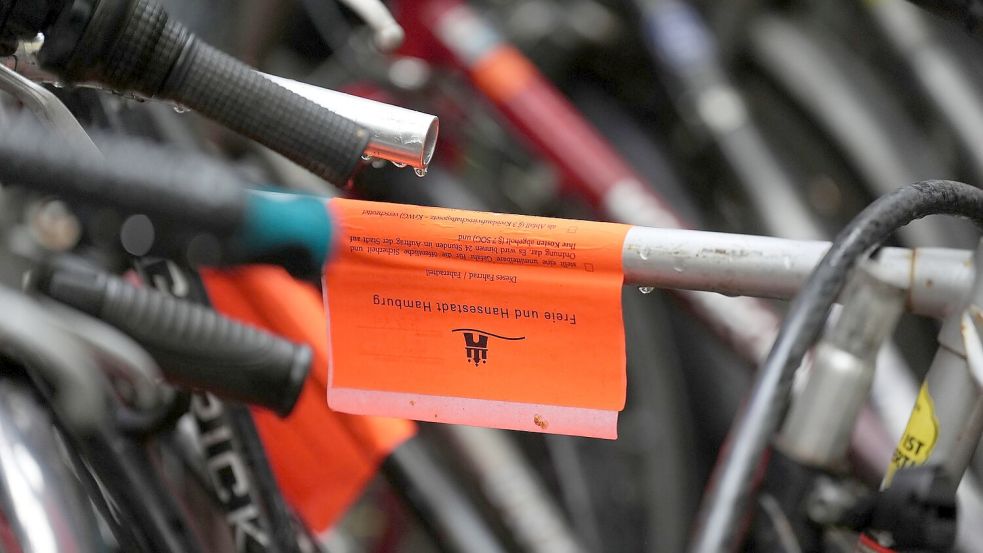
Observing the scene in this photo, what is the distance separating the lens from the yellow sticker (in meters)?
0.44

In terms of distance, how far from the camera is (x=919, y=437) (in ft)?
1.44

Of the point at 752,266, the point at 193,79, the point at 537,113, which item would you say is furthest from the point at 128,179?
the point at 537,113

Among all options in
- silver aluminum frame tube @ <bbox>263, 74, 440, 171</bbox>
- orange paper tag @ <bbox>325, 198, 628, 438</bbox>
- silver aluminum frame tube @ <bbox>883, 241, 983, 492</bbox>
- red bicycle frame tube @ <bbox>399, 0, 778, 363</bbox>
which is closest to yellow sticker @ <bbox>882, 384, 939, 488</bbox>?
silver aluminum frame tube @ <bbox>883, 241, 983, 492</bbox>

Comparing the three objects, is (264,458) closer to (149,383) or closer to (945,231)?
(149,383)

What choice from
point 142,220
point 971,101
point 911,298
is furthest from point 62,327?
point 971,101

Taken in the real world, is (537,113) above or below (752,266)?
below

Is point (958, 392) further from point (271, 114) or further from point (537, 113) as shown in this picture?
point (537, 113)

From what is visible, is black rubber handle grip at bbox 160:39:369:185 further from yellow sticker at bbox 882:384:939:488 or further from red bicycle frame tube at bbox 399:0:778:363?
red bicycle frame tube at bbox 399:0:778:363

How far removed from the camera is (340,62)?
3.28 feet

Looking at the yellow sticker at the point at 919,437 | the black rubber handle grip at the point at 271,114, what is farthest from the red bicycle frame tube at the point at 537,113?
the black rubber handle grip at the point at 271,114

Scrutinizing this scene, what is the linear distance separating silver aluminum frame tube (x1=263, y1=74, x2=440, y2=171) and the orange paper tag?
3cm

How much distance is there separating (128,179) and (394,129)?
0.10 metres

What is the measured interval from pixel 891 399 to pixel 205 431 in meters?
0.59

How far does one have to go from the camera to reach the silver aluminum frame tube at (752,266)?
407mm
